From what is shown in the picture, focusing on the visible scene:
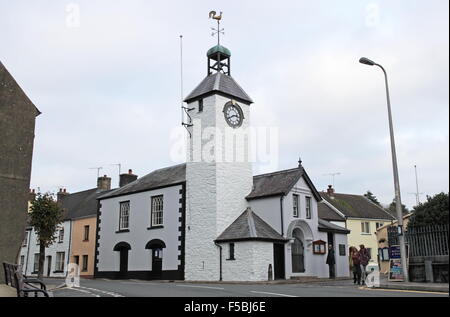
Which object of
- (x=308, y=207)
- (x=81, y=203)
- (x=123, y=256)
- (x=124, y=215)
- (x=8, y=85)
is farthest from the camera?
(x=81, y=203)

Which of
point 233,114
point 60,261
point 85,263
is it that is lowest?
point 85,263

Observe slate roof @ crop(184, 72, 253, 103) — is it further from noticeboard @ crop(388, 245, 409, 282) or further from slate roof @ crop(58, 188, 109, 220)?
noticeboard @ crop(388, 245, 409, 282)

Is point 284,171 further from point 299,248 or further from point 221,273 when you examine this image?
point 221,273

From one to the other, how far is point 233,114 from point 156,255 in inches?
397

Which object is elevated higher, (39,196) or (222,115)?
(222,115)

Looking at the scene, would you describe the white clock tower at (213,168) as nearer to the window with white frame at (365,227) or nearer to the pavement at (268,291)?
the pavement at (268,291)

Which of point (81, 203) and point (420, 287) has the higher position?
point (81, 203)

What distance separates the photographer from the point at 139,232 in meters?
32.2

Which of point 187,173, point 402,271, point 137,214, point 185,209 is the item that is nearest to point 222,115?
point 187,173

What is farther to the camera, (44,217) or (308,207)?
(308,207)

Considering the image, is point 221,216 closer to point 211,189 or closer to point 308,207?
point 211,189

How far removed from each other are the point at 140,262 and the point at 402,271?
17.8 meters

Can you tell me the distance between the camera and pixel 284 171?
30.1 metres

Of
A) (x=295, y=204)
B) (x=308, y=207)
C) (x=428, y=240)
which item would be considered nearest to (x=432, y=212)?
(x=428, y=240)
